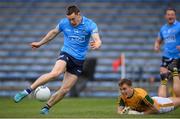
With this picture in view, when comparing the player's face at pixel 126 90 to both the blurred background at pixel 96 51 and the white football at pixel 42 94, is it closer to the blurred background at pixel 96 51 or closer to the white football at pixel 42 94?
the white football at pixel 42 94

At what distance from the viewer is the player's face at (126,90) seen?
12.2 m

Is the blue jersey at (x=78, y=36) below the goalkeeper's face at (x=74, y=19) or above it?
below

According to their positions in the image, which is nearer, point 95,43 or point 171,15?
point 95,43

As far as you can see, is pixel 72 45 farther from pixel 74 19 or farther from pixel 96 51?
pixel 96 51

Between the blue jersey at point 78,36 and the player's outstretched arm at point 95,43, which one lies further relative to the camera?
the blue jersey at point 78,36

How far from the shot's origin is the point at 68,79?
1287cm

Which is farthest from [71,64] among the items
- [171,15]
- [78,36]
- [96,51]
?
[96,51]

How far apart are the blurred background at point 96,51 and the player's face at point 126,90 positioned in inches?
464

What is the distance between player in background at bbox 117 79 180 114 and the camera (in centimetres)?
1229

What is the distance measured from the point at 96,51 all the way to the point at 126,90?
50.5 feet

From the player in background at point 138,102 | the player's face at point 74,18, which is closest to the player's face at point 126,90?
the player in background at point 138,102

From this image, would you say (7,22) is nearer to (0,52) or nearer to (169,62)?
(0,52)

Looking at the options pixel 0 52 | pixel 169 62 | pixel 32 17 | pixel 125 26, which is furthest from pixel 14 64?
pixel 169 62

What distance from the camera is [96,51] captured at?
2762 cm
